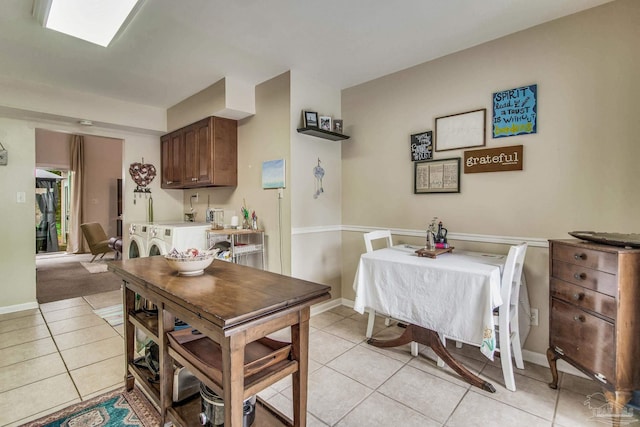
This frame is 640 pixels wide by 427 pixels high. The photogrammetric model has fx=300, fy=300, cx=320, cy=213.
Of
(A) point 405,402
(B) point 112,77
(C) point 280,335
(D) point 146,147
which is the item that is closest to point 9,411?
(C) point 280,335

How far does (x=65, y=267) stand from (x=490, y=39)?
737 centimetres

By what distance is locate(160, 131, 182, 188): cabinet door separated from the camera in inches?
161

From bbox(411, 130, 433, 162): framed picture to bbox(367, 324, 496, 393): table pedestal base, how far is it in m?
1.57

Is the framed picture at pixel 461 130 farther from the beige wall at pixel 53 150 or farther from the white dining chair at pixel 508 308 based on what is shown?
the beige wall at pixel 53 150

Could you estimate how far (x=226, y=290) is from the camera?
4.48ft

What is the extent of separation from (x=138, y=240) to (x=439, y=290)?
3677 mm

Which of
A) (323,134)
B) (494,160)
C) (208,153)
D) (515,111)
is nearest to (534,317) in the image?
(494,160)

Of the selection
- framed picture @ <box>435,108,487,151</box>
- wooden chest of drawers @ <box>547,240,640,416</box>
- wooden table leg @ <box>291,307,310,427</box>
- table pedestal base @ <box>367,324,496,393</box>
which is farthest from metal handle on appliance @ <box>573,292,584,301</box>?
wooden table leg @ <box>291,307,310,427</box>

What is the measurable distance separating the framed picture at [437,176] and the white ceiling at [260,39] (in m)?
0.99

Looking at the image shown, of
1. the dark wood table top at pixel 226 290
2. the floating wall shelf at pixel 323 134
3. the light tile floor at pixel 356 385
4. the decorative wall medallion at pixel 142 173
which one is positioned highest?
the floating wall shelf at pixel 323 134

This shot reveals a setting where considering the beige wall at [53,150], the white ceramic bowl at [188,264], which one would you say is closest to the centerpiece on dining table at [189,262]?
the white ceramic bowl at [188,264]

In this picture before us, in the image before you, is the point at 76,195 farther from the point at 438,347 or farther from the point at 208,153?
the point at 438,347

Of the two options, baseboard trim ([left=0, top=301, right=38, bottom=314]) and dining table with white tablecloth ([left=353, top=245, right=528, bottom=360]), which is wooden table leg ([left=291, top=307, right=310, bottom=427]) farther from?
baseboard trim ([left=0, top=301, right=38, bottom=314])

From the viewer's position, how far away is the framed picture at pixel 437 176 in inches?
107
